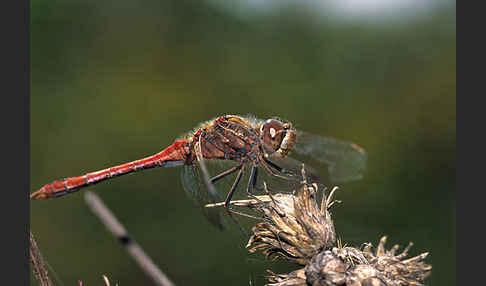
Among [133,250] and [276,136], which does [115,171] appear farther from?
[276,136]

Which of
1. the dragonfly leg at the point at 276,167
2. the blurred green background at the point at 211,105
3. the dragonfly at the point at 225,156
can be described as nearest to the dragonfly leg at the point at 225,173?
the dragonfly at the point at 225,156

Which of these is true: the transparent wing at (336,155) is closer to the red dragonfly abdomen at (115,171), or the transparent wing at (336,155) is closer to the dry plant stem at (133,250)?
the red dragonfly abdomen at (115,171)

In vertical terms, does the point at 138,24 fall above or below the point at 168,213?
above

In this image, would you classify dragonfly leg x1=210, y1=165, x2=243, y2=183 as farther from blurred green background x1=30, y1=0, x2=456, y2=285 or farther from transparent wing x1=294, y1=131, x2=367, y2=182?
blurred green background x1=30, y1=0, x2=456, y2=285

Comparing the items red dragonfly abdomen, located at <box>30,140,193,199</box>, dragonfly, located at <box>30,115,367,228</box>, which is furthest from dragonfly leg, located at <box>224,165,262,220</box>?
red dragonfly abdomen, located at <box>30,140,193,199</box>

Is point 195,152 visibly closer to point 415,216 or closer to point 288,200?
point 288,200

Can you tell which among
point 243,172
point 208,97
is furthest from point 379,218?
point 243,172

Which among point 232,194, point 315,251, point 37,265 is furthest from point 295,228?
point 37,265
